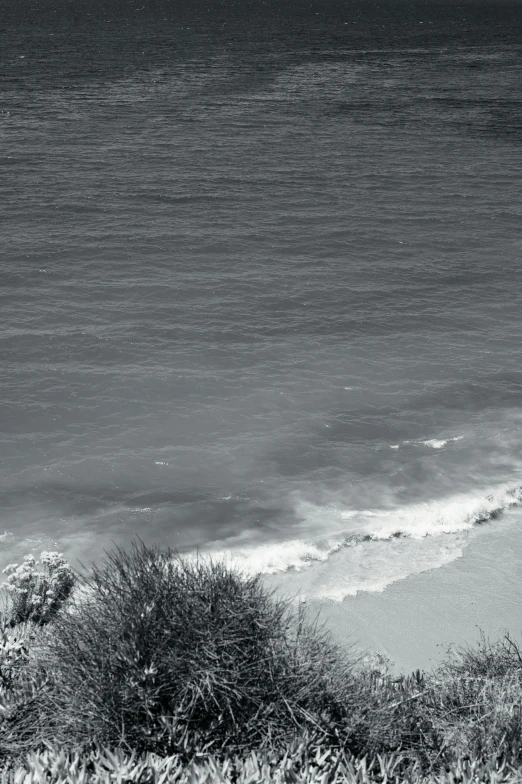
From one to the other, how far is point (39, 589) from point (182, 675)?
9305 mm

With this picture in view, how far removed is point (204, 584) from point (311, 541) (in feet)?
38.3

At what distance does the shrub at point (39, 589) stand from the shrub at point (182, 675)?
5501 mm

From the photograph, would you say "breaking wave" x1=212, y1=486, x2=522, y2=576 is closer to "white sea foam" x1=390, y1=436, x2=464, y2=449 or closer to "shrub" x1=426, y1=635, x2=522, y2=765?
"white sea foam" x1=390, y1=436, x2=464, y2=449

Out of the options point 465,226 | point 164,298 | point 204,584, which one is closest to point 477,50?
point 465,226

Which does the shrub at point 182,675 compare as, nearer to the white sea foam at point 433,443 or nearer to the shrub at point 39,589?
the shrub at point 39,589

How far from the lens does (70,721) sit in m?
15.0

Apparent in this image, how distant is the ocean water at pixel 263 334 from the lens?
29.7 metres

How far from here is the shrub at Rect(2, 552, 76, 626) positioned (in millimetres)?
22250

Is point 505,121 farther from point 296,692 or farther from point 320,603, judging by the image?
point 296,692

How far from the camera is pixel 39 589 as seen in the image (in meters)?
23.1

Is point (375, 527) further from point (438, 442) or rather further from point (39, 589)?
point (39, 589)

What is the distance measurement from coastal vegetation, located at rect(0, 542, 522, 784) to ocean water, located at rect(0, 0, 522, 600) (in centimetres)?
799

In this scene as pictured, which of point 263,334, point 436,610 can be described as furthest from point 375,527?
point 263,334

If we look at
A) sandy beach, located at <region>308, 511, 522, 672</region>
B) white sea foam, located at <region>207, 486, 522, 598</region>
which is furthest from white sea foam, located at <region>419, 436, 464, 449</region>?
sandy beach, located at <region>308, 511, 522, 672</region>
